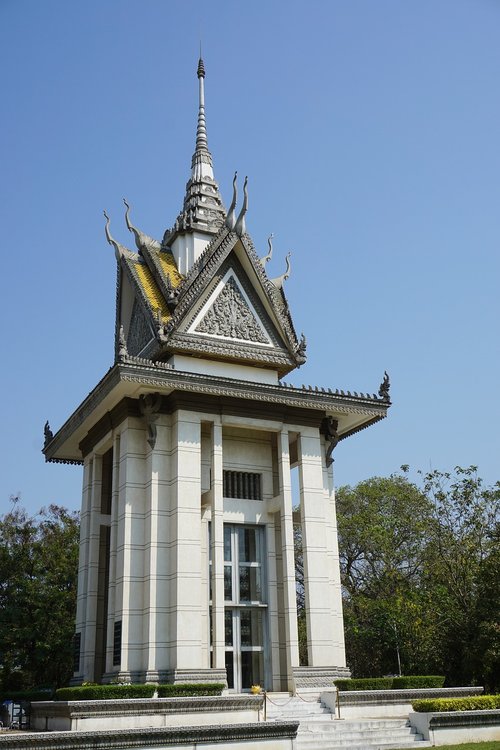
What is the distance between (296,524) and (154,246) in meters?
20.4

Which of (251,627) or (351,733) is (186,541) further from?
(351,733)

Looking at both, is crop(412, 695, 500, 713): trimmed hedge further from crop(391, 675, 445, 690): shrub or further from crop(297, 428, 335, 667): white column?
crop(297, 428, 335, 667): white column

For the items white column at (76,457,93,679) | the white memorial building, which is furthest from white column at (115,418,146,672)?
white column at (76,457,93,679)

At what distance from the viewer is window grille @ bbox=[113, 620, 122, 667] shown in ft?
68.7

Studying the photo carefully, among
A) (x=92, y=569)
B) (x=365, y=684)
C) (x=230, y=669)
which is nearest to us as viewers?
(x=365, y=684)

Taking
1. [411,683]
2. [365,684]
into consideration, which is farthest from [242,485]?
[411,683]

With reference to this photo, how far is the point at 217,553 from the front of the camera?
2184 cm

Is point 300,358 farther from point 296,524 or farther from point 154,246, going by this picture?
point 296,524

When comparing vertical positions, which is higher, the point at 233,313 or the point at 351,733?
the point at 233,313

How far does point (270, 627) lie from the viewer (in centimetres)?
2297

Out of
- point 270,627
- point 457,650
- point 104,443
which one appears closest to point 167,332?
point 104,443

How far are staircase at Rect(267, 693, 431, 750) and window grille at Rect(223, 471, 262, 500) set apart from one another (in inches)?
262

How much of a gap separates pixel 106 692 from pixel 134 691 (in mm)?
704

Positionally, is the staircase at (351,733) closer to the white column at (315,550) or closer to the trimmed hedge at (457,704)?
the trimmed hedge at (457,704)
